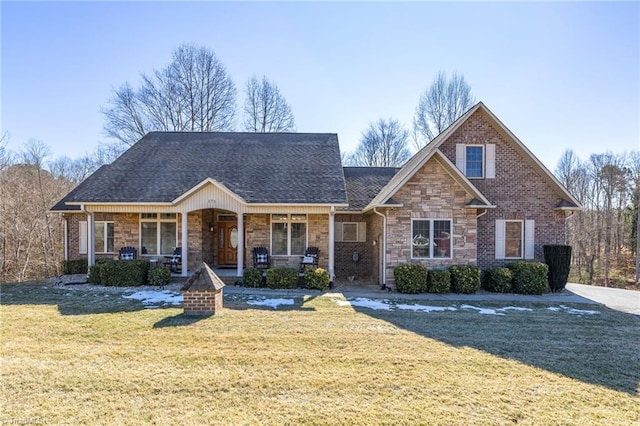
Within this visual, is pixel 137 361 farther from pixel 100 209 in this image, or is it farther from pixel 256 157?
pixel 256 157

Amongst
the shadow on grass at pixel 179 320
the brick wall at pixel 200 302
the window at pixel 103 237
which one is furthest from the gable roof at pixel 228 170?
the shadow on grass at pixel 179 320

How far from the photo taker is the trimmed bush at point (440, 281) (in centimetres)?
1121

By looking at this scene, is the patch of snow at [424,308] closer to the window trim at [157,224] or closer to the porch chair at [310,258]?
the porch chair at [310,258]

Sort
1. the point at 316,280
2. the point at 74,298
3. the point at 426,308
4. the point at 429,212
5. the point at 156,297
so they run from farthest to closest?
1. the point at 429,212
2. the point at 316,280
3. the point at 156,297
4. the point at 74,298
5. the point at 426,308

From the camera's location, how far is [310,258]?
12781 millimetres

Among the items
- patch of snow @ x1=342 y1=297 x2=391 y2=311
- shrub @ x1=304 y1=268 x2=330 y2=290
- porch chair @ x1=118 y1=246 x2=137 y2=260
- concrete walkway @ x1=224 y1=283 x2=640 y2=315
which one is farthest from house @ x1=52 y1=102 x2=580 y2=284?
patch of snow @ x1=342 y1=297 x2=391 y2=311

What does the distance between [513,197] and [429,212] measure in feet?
12.1

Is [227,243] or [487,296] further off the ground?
[227,243]

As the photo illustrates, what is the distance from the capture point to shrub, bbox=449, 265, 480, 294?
11.3 meters

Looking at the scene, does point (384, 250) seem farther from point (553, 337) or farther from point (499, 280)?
point (553, 337)

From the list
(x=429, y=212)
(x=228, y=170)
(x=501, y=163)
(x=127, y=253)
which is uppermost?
(x=501, y=163)

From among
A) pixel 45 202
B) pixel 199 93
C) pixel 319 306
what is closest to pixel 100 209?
pixel 319 306

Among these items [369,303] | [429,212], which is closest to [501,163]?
[429,212]

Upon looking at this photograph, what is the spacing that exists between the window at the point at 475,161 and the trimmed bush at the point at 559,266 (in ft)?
12.3
